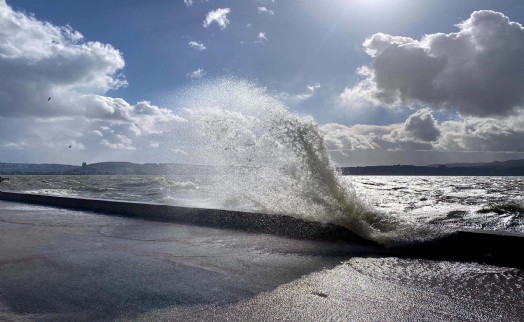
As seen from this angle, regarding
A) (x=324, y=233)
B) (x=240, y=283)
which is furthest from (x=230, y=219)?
(x=240, y=283)

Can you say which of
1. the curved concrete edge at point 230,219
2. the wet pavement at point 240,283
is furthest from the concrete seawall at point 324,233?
the wet pavement at point 240,283

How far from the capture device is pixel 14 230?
235 inches

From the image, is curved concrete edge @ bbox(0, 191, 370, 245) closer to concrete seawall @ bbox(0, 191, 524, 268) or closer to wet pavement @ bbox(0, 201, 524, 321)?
concrete seawall @ bbox(0, 191, 524, 268)

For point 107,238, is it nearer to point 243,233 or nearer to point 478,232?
point 243,233

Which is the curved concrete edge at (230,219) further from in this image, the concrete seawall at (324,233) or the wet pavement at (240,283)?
the wet pavement at (240,283)

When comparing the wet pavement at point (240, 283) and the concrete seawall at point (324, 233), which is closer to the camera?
the wet pavement at point (240, 283)

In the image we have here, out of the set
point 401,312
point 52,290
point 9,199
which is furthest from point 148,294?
point 9,199

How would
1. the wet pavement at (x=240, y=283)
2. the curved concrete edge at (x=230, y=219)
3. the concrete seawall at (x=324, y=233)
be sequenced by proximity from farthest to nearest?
1. the curved concrete edge at (x=230, y=219)
2. the concrete seawall at (x=324, y=233)
3. the wet pavement at (x=240, y=283)

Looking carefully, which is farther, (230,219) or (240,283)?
(230,219)

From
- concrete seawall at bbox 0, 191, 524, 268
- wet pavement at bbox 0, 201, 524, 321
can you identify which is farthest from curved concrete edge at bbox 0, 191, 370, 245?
wet pavement at bbox 0, 201, 524, 321

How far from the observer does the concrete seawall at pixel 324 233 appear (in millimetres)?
3750

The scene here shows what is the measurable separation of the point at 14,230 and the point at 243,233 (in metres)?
3.80

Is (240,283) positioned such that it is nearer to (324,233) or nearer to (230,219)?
(324,233)

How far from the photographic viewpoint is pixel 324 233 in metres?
5.07
